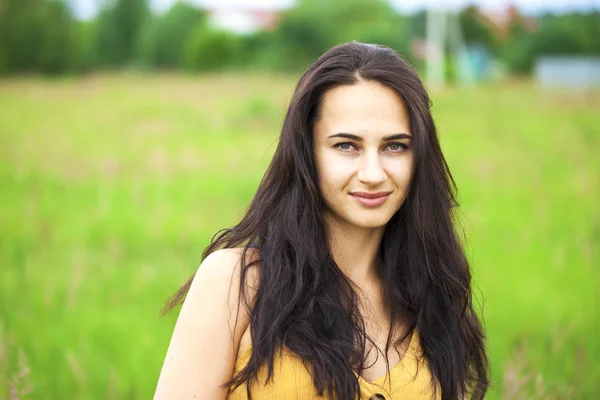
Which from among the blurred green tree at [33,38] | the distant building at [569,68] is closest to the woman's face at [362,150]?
the blurred green tree at [33,38]

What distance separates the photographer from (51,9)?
23.5m

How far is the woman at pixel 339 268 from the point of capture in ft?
6.23

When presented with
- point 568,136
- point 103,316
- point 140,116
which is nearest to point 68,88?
point 140,116

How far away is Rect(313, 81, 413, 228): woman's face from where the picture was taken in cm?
199

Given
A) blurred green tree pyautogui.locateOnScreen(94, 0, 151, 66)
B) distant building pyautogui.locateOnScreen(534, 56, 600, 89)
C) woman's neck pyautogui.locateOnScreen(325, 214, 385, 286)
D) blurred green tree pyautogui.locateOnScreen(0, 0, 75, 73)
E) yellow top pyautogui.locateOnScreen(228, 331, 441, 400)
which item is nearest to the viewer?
yellow top pyautogui.locateOnScreen(228, 331, 441, 400)

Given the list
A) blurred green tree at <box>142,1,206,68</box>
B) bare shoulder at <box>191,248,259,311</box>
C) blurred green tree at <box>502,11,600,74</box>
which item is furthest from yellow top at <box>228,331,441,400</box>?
blurred green tree at <box>502,11,600,74</box>

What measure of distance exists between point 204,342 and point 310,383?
26 cm

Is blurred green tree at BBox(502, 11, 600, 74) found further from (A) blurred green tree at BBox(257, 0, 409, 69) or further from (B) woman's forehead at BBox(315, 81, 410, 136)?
(B) woman's forehead at BBox(315, 81, 410, 136)

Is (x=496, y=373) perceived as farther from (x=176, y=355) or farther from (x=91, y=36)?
(x=91, y=36)

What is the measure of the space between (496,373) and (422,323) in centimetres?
211

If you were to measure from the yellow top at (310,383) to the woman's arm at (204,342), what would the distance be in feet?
0.16

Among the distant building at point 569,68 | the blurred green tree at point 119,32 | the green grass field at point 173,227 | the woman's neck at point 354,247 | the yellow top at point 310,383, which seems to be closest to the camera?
the yellow top at point 310,383

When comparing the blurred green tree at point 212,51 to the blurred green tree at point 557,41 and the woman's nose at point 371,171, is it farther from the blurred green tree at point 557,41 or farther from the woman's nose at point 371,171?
the woman's nose at point 371,171

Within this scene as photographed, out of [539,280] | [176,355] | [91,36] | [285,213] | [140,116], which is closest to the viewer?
[176,355]
